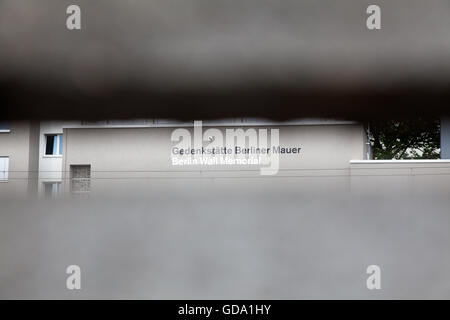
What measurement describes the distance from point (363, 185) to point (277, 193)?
0.84ft

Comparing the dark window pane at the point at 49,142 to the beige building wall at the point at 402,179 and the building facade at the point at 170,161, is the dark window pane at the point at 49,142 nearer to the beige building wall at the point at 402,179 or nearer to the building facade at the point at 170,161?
the building facade at the point at 170,161

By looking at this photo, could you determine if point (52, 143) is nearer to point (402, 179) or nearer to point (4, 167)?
point (4, 167)

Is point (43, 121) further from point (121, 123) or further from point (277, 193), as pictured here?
point (277, 193)

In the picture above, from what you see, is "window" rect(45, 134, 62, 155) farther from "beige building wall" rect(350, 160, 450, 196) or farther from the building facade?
"beige building wall" rect(350, 160, 450, 196)

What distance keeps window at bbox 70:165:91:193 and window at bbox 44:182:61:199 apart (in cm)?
8

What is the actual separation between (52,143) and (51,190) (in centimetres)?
18

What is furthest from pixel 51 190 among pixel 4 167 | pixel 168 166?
pixel 168 166

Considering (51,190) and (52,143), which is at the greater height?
(52,143)

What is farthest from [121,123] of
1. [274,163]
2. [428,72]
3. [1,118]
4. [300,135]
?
[428,72]

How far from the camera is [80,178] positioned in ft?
3.52

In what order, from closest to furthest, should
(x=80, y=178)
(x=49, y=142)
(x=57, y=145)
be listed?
(x=49, y=142) → (x=57, y=145) → (x=80, y=178)

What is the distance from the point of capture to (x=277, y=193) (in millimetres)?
1013

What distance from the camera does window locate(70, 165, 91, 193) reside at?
1024mm

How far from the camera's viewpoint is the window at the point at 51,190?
921mm
